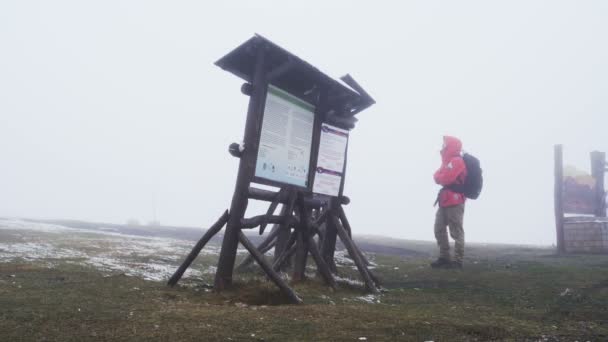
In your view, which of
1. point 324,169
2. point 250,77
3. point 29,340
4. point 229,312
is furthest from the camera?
point 324,169

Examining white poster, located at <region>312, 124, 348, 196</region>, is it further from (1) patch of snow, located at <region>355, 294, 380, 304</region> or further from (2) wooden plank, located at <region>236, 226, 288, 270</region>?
(1) patch of snow, located at <region>355, 294, 380, 304</region>

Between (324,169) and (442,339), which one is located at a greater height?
(324,169)

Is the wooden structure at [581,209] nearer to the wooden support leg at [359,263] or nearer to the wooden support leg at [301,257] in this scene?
the wooden support leg at [359,263]

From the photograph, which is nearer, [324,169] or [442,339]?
[442,339]

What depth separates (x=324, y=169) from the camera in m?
7.13

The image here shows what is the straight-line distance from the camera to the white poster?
706 cm

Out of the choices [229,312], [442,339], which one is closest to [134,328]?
[229,312]

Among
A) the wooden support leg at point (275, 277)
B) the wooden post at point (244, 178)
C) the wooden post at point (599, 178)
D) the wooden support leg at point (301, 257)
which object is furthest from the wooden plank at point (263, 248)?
the wooden post at point (599, 178)

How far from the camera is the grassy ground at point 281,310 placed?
3.45m

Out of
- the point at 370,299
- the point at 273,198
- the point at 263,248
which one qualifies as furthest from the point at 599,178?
the point at 273,198

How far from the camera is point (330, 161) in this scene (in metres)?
7.28

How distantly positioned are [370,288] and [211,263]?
12.3 feet

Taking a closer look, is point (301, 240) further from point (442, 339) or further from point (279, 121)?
point (442, 339)

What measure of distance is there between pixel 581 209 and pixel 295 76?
1315cm
